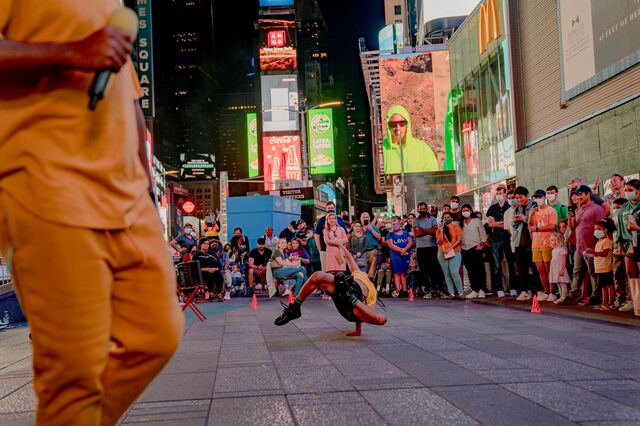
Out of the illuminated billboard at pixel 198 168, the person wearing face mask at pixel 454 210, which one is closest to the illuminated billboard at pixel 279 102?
the illuminated billboard at pixel 198 168

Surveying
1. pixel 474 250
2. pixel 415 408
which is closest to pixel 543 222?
pixel 474 250

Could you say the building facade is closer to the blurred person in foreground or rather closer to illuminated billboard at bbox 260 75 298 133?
the blurred person in foreground

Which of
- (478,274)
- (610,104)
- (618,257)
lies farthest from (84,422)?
(610,104)

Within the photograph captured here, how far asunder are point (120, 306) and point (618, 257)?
8976 millimetres

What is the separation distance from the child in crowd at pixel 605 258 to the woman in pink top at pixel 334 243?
3762mm

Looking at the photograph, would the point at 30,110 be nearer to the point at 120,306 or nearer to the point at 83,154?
the point at 83,154

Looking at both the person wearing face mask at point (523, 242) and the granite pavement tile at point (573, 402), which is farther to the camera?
the person wearing face mask at point (523, 242)

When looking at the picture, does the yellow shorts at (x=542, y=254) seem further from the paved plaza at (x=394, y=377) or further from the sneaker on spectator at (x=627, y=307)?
the paved plaza at (x=394, y=377)

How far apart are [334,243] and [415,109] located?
36.4 metres

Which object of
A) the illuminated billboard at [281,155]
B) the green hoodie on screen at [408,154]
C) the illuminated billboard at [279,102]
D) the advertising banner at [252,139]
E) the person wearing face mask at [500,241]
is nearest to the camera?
the person wearing face mask at [500,241]

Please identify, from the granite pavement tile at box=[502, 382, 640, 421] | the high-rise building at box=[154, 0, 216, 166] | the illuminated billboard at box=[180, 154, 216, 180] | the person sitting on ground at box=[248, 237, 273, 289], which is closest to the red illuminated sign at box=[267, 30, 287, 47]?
the illuminated billboard at box=[180, 154, 216, 180]

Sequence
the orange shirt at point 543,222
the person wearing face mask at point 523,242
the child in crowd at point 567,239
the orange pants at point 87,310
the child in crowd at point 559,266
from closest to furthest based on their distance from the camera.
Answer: the orange pants at point 87,310 < the child in crowd at point 559,266 < the child in crowd at point 567,239 < the orange shirt at point 543,222 < the person wearing face mask at point 523,242

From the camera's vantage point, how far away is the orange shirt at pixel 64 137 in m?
1.84

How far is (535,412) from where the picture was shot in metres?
3.64
